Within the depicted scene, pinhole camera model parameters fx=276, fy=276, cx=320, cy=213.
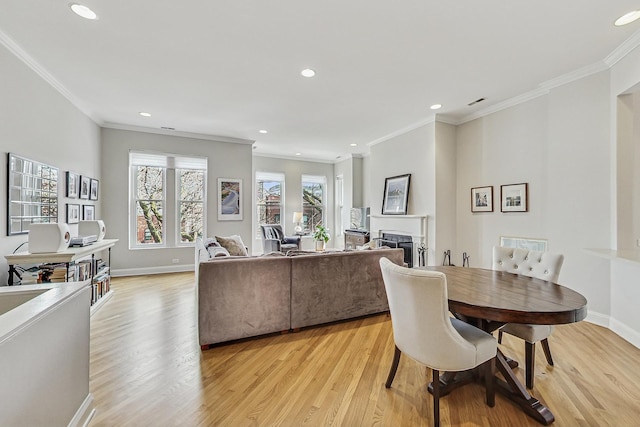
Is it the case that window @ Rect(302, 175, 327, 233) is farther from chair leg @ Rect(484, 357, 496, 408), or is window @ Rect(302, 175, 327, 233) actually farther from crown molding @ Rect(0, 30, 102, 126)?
chair leg @ Rect(484, 357, 496, 408)

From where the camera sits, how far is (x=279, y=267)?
2.88 meters

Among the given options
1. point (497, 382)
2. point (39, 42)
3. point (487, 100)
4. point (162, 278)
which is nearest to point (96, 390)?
point (497, 382)

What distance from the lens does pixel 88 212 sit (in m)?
4.56

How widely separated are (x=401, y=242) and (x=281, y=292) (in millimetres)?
3253

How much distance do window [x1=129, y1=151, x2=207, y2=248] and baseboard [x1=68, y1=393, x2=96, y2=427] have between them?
4.40 metres

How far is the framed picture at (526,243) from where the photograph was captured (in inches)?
148

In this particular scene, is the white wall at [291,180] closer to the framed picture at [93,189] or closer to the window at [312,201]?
the window at [312,201]

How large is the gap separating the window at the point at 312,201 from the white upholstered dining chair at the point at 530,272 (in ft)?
19.5

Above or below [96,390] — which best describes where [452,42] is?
above

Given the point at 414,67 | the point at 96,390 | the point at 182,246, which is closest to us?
the point at 96,390

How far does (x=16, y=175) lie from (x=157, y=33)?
204 cm

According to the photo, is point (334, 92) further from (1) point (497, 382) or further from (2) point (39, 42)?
(1) point (497, 382)

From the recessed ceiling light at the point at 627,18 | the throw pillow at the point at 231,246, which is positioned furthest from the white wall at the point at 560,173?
the throw pillow at the point at 231,246

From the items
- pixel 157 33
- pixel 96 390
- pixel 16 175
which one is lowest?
pixel 96 390
